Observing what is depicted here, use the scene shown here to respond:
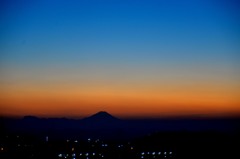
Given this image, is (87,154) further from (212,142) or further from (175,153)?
(212,142)

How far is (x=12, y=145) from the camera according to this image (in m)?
52.2

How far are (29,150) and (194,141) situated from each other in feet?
98.8

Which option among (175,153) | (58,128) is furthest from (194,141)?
(58,128)

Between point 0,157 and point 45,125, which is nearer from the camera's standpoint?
point 0,157

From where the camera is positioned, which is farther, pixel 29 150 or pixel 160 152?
pixel 160 152

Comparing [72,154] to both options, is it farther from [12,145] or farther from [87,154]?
[12,145]

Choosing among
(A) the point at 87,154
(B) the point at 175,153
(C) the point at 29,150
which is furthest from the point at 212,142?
(C) the point at 29,150

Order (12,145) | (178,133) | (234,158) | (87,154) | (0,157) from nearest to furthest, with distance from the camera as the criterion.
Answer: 1. (0,157)
2. (234,158)
3. (12,145)
4. (87,154)
5. (178,133)

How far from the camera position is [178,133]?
238ft

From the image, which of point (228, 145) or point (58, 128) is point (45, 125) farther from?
point (228, 145)

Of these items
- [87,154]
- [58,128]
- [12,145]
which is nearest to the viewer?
[12,145]

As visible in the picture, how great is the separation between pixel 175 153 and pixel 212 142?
26.6ft

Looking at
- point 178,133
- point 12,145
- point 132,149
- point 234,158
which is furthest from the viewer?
point 178,133

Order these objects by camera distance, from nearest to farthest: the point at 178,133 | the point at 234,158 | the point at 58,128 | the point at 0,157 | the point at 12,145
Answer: the point at 0,157 → the point at 234,158 → the point at 12,145 → the point at 178,133 → the point at 58,128
